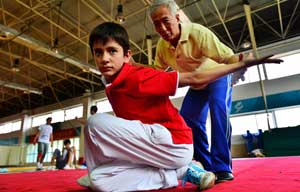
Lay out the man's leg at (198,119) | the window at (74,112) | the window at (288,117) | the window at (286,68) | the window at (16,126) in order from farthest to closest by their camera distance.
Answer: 1. the window at (16,126)
2. the window at (74,112)
3. the window at (286,68)
4. the window at (288,117)
5. the man's leg at (198,119)

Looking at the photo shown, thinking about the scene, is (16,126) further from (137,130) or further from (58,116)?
(137,130)

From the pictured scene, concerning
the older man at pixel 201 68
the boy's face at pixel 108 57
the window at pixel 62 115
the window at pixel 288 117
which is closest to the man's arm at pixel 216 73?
the older man at pixel 201 68

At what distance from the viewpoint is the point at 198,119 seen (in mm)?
1500

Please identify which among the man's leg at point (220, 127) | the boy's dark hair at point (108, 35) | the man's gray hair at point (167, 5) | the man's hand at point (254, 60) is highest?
the man's gray hair at point (167, 5)

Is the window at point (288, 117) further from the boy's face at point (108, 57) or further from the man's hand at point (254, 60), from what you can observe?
the boy's face at point (108, 57)

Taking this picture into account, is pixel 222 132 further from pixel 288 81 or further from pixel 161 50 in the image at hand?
pixel 288 81

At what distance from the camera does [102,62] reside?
41.3 inches

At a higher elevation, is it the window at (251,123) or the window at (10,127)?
the window at (10,127)

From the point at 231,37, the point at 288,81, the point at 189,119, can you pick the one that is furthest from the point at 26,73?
the point at 189,119

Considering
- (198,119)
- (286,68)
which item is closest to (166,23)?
(198,119)

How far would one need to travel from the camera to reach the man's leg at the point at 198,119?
148 centimetres

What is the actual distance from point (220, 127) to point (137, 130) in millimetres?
532

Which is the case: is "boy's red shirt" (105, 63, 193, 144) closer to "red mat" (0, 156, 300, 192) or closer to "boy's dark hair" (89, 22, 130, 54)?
"boy's dark hair" (89, 22, 130, 54)

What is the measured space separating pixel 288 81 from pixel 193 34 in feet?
22.2
